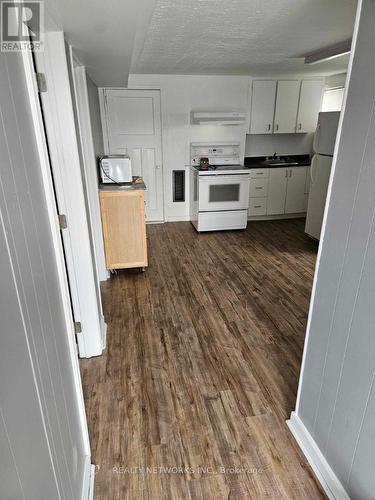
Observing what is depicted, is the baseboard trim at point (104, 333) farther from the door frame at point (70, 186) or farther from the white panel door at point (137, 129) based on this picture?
the white panel door at point (137, 129)

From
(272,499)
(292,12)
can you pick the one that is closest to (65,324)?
(272,499)

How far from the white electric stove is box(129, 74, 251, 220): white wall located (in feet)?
0.63

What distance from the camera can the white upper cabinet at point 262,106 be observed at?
5082 mm

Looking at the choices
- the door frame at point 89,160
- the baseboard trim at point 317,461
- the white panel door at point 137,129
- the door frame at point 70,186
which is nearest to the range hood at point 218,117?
the white panel door at point 137,129

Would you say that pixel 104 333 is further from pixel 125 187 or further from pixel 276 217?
pixel 276 217

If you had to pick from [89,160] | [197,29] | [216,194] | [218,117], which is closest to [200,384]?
[89,160]

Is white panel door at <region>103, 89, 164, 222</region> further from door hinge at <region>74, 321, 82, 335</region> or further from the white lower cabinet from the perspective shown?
door hinge at <region>74, 321, 82, 335</region>

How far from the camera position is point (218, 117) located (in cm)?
486

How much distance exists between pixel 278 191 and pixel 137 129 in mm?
2483

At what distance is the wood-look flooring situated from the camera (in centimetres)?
156

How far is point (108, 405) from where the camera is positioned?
1.95 m

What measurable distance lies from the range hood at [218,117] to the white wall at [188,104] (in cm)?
26

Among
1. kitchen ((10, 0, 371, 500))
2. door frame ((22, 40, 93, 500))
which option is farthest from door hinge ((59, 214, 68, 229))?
door frame ((22, 40, 93, 500))

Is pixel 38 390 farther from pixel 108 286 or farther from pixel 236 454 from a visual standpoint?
pixel 108 286
